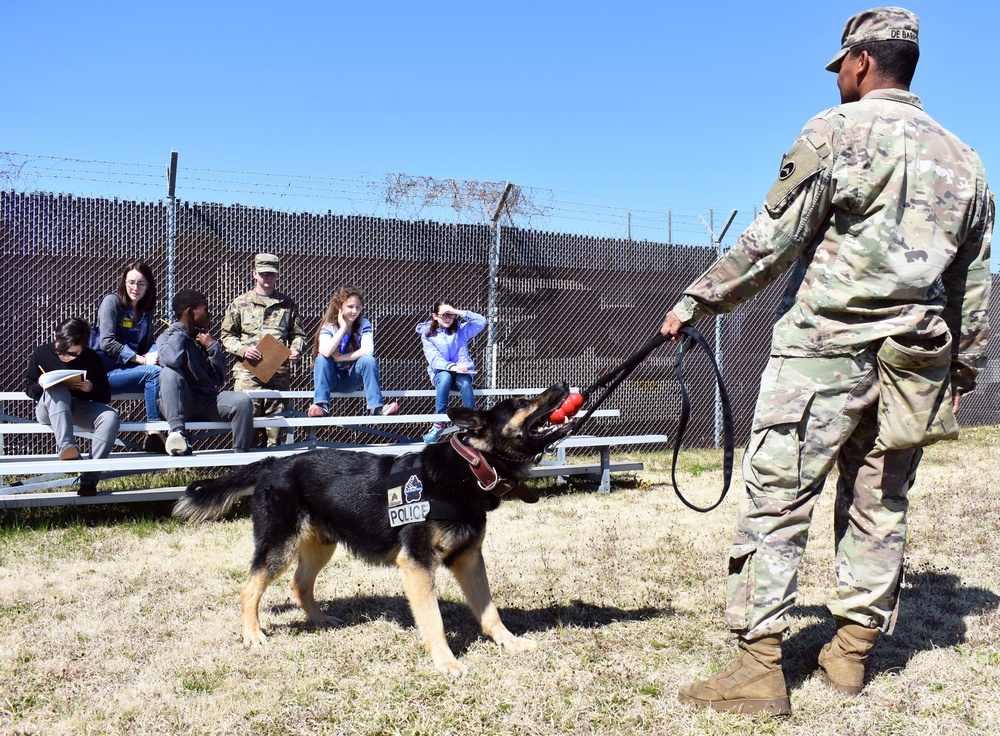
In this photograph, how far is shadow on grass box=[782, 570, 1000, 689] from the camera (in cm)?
356

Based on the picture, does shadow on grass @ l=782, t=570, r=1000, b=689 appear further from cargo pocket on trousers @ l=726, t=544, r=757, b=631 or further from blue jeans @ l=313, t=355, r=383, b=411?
blue jeans @ l=313, t=355, r=383, b=411

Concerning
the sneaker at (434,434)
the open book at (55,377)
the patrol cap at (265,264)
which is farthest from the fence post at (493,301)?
the open book at (55,377)

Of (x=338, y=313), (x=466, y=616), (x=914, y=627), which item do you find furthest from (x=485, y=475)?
(x=338, y=313)

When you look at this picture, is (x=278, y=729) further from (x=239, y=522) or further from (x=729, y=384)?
(x=729, y=384)

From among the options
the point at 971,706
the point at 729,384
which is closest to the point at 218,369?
the point at 971,706

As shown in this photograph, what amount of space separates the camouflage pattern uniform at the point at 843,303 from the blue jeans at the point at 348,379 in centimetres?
499

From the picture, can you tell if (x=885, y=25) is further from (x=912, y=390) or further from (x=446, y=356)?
(x=446, y=356)

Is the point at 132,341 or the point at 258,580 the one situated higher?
the point at 132,341

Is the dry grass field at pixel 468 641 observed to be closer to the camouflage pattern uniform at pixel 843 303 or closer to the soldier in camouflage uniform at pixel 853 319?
the soldier in camouflage uniform at pixel 853 319

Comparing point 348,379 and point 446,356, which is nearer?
point 348,379

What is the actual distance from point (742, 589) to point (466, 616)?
5.76ft

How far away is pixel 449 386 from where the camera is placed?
8281 millimetres

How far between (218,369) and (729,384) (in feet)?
23.3

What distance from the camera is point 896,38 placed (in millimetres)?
3043
